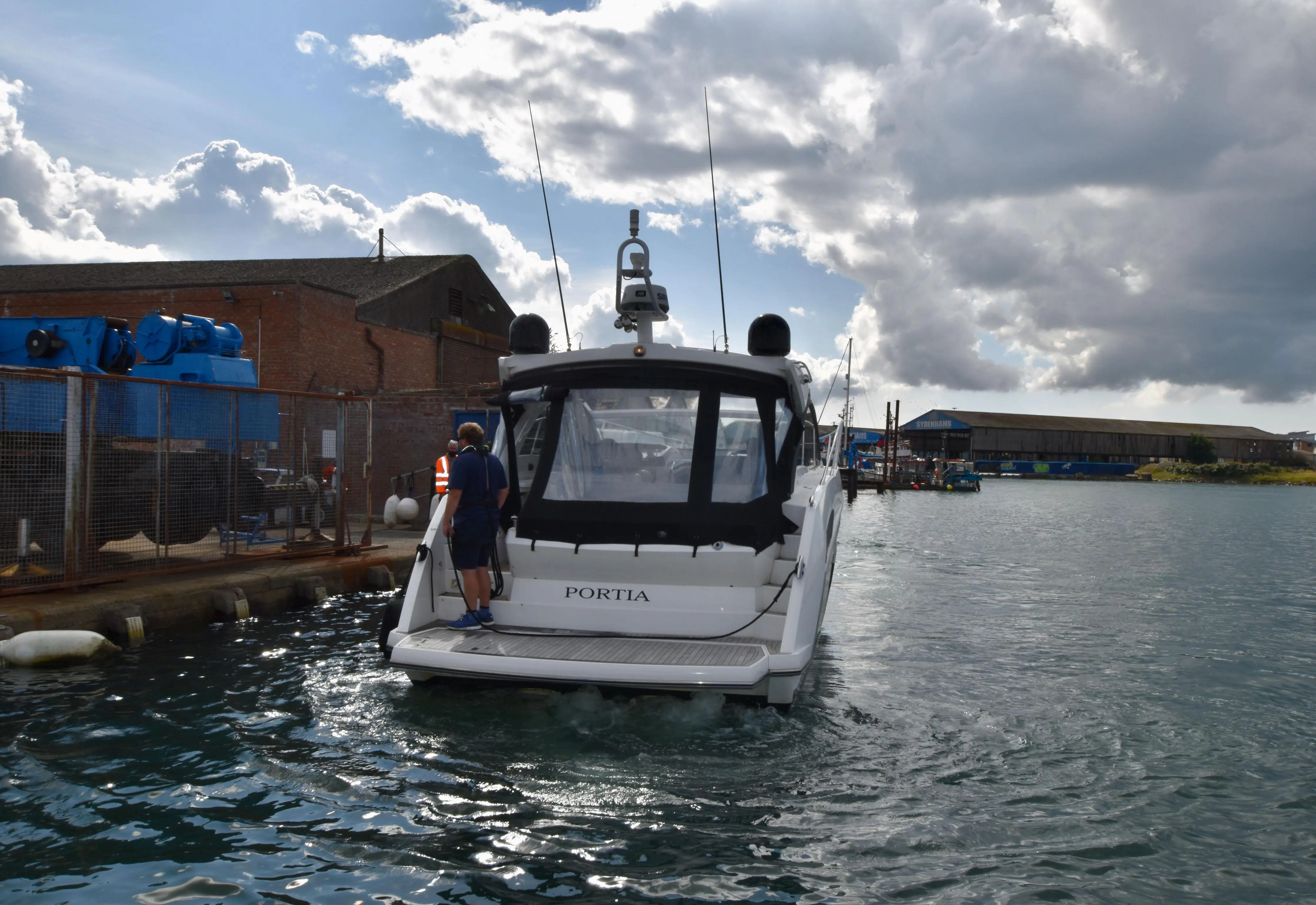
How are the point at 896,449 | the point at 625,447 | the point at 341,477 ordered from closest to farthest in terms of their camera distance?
Answer: the point at 625,447 → the point at 341,477 → the point at 896,449

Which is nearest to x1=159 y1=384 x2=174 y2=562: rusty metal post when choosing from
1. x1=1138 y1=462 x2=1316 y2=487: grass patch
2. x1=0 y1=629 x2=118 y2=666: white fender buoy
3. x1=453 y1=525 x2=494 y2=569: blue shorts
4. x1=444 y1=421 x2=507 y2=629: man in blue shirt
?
x1=0 y1=629 x2=118 y2=666: white fender buoy

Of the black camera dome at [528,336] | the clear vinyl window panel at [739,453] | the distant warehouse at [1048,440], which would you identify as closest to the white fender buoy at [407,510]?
the black camera dome at [528,336]

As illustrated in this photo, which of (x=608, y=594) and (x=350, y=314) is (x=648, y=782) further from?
(x=350, y=314)

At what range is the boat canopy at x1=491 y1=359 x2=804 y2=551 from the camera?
21.2 feet

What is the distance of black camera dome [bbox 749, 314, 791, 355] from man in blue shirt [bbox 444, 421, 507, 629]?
6.87 feet

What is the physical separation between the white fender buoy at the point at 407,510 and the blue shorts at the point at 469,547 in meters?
9.90

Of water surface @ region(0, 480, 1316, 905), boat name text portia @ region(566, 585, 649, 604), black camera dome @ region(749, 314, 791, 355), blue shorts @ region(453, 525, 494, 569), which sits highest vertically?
black camera dome @ region(749, 314, 791, 355)

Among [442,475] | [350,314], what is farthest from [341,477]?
[350,314]

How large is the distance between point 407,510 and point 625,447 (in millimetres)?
10230

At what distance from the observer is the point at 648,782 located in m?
5.13

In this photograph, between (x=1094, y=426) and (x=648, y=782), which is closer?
(x=648, y=782)

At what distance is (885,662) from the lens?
9281 millimetres

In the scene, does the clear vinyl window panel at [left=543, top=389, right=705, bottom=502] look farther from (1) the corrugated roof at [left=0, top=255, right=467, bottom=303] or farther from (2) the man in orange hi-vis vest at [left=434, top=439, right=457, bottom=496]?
(1) the corrugated roof at [left=0, top=255, right=467, bottom=303]

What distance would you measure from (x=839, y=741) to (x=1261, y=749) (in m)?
3.19
